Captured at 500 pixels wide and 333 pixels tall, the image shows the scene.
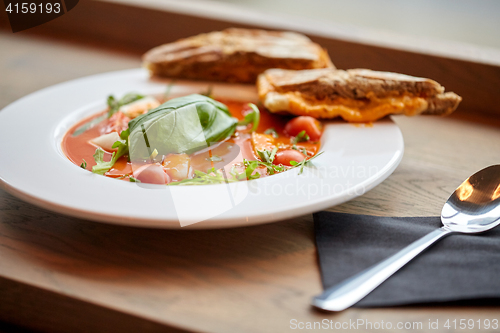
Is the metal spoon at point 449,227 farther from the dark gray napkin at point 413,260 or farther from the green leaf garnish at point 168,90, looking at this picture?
the green leaf garnish at point 168,90

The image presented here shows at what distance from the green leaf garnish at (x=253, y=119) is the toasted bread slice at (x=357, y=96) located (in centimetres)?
13

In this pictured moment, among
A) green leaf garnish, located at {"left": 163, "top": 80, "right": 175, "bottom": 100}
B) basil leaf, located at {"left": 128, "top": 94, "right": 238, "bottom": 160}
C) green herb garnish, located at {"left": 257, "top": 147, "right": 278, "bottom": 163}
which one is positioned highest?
basil leaf, located at {"left": 128, "top": 94, "right": 238, "bottom": 160}

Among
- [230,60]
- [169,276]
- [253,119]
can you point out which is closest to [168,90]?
[230,60]

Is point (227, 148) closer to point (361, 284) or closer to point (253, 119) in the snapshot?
point (253, 119)

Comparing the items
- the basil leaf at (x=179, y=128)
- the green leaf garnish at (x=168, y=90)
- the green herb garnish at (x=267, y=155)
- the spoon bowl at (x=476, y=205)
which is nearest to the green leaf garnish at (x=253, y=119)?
the basil leaf at (x=179, y=128)

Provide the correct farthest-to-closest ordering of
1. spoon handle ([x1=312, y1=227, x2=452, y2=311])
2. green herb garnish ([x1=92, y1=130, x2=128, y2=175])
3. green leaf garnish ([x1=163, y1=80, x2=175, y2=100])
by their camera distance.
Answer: green leaf garnish ([x1=163, y1=80, x2=175, y2=100]) → green herb garnish ([x1=92, y1=130, x2=128, y2=175]) → spoon handle ([x1=312, y1=227, x2=452, y2=311])

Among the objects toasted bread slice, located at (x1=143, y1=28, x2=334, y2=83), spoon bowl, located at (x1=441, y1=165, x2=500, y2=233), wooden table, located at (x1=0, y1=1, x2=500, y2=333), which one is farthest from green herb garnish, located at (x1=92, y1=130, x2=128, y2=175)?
spoon bowl, located at (x1=441, y1=165, x2=500, y2=233)

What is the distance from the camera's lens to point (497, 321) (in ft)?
4.19

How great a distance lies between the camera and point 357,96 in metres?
2.36

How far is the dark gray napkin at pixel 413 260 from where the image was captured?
1301 mm

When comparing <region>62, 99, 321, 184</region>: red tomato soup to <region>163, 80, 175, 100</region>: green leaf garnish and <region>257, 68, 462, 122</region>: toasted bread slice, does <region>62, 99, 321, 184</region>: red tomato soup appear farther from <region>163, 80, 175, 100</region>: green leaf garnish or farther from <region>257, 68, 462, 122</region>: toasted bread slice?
<region>163, 80, 175, 100</region>: green leaf garnish

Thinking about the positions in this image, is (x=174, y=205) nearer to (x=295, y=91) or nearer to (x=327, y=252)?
(x=327, y=252)

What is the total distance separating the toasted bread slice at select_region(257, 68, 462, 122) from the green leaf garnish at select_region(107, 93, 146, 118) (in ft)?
2.55

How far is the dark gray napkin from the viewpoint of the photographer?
1.30m
